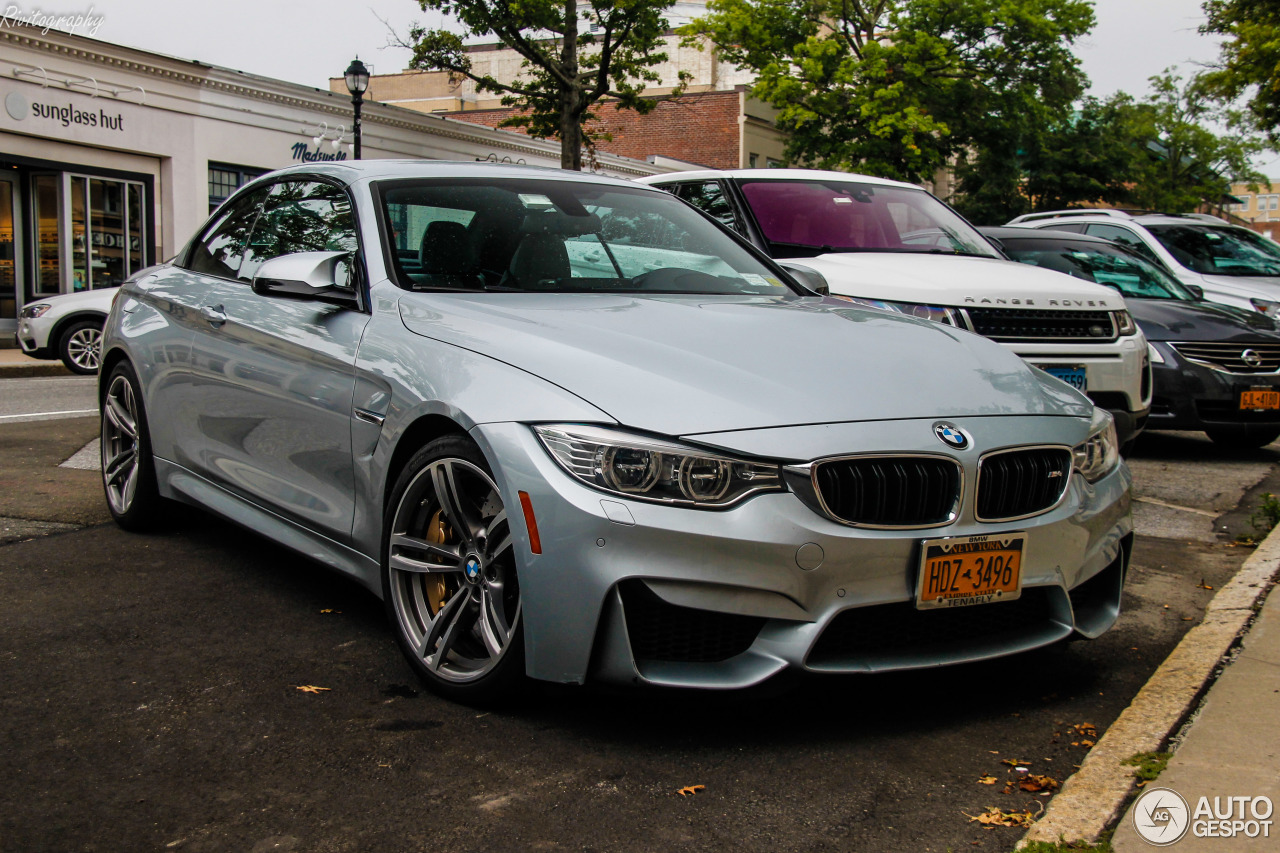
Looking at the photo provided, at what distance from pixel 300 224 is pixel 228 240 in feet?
2.18

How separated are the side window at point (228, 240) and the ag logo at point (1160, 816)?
3741 mm

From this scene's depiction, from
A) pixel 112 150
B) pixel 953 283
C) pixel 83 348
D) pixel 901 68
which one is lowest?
pixel 83 348

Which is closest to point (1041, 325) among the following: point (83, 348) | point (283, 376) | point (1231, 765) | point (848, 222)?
point (848, 222)

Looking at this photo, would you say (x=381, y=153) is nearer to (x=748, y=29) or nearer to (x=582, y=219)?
(x=748, y=29)

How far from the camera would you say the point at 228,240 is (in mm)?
5113

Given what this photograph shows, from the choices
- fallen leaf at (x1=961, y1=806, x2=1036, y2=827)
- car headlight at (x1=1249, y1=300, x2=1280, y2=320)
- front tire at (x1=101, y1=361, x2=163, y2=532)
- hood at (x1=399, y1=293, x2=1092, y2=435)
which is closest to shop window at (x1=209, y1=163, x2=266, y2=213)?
car headlight at (x1=1249, y1=300, x2=1280, y2=320)

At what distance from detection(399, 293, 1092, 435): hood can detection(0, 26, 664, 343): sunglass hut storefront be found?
17493mm

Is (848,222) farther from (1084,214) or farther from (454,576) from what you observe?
(1084,214)

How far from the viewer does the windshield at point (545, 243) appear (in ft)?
13.2

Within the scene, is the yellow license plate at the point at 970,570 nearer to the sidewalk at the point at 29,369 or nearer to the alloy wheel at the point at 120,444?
the alloy wheel at the point at 120,444

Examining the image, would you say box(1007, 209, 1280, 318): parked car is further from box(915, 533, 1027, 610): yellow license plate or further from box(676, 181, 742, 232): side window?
box(915, 533, 1027, 610): yellow license plate

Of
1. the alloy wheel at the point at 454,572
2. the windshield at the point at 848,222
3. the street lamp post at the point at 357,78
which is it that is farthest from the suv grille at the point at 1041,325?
the street lamp post at the point at 357,78

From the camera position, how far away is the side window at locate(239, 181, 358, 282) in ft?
14.1

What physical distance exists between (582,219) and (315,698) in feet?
6.34
